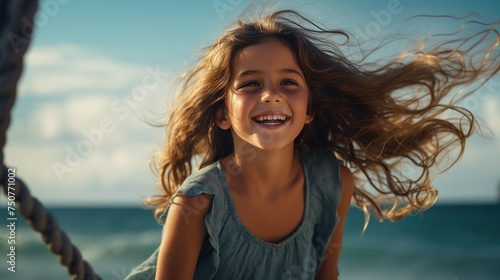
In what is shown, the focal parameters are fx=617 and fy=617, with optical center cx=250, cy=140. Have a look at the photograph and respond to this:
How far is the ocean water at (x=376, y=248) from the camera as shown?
39.4 feet

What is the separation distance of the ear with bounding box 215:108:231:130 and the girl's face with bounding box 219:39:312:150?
124 millimetres

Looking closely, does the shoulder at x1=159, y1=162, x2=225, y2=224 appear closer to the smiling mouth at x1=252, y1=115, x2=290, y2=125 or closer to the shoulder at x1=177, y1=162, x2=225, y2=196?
the shoulder at x1=177, y1=162, x2=225, y2=196

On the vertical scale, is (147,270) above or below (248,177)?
below

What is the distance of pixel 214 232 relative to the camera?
2793 millimetres

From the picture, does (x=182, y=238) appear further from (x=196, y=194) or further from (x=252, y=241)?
(x=252, y=241)

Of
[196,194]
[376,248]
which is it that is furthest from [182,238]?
[376,248]

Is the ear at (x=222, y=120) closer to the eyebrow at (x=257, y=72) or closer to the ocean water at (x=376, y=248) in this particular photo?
the eyebrow at (x=257, y=72)

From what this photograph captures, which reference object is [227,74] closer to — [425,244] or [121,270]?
[121,270]

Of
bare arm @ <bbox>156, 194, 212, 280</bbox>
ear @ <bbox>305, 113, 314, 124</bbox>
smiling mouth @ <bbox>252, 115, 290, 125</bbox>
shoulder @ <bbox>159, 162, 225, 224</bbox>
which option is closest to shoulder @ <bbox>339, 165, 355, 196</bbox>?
ear @ <bbox>305, 113, 314, 124</bbox>

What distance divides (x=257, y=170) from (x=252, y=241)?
34 centimetres

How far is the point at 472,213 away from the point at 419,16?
22855 millimetres

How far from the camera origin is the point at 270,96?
272 centimetres

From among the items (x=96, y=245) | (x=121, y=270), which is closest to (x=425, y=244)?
(x=121, y=270)

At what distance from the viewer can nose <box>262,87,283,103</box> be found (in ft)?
8.91
